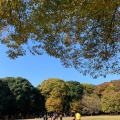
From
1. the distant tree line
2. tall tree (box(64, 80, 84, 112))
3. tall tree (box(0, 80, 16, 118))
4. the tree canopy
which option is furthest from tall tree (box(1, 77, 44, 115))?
the tree canopy

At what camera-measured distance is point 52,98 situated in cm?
6988

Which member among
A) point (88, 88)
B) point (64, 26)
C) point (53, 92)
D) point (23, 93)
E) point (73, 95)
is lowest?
point (64, 26)

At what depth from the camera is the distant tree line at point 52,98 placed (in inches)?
2419

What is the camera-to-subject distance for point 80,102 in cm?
7431

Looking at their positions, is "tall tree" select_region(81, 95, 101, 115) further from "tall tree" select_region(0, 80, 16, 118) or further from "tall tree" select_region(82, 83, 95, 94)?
"tall tree" select_region(0, 80, 16, 118)

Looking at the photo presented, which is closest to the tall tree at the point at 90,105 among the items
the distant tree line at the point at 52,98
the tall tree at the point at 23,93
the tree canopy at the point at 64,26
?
the distant tree line at the point at 52,98

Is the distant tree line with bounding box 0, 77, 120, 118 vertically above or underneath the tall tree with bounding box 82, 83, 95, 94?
underneath

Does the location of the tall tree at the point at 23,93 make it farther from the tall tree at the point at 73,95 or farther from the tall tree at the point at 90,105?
→ the tall tree at the point at 90,105

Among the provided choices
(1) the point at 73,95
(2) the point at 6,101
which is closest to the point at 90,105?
(1) the point at 73,95

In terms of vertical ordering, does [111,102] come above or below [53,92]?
below

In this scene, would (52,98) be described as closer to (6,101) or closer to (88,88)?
(6,101)

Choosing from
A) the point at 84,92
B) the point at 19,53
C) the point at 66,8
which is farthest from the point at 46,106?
the point at 66,8

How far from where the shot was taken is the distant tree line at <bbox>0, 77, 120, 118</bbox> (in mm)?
61438

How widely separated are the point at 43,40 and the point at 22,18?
4.79 feet
